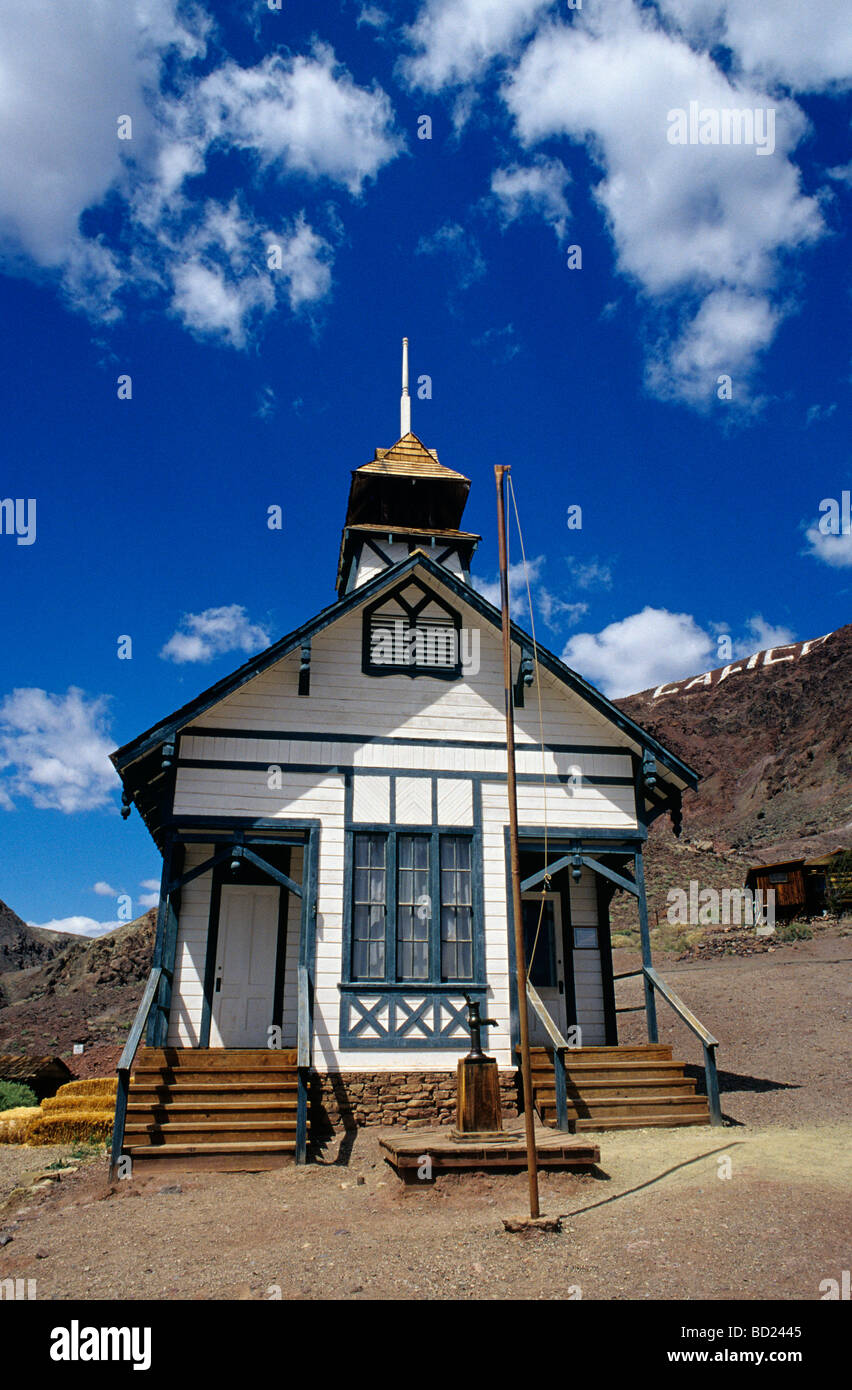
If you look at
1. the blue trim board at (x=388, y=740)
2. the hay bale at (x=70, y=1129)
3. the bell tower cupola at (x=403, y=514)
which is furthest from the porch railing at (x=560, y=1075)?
the bell tower cupola at (x=403, y=514)

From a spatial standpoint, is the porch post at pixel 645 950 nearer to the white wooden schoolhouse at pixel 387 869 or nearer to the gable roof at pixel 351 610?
the white wooden schoolhouse at pixel 387 869

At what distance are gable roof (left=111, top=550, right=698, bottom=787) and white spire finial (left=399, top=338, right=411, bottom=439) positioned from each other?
10.2m

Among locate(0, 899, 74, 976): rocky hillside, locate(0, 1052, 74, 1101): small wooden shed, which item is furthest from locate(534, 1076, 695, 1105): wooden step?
locate(0, 899, 74, 976): rocky hillside

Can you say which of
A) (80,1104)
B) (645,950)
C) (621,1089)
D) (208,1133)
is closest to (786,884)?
(645,950)

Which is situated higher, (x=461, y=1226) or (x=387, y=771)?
(x=387, y=771)

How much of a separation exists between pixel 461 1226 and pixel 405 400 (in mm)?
20378

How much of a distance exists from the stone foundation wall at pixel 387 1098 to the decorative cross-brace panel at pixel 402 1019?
411 mm

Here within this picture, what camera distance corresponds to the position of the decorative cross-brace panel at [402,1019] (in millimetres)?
12148

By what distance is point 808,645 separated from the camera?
372ft

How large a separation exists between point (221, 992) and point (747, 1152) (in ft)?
24.9

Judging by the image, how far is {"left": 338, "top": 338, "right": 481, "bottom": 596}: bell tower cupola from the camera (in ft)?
66.7

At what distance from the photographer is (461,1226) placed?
290 inches

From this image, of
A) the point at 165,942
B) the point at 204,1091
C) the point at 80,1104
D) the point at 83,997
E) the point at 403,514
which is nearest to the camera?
the point at 204,1091

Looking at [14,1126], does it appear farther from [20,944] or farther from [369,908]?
[20,944]
